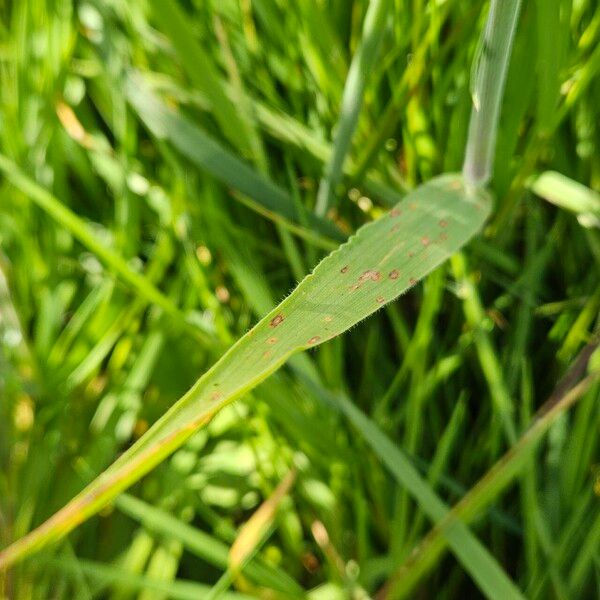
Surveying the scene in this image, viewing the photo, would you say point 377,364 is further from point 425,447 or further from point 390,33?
point 390,33

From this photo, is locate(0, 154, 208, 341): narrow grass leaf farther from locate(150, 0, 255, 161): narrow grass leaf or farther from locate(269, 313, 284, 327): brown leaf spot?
locate(269, 313, 284, 327): brown leaf spot

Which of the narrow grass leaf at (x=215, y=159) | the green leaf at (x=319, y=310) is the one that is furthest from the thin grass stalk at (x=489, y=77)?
the narrow grass leaf at (x=215, y=159)

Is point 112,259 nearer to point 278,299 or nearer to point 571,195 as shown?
point 278,299

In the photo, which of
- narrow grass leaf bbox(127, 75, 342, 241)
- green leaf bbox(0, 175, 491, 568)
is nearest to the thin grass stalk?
green leaf bbox(0, 175, 491, 568)

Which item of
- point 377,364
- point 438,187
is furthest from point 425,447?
point 438,187

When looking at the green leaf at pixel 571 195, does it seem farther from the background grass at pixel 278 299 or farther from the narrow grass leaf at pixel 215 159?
the narrow grass leaf at pixel 215 159
